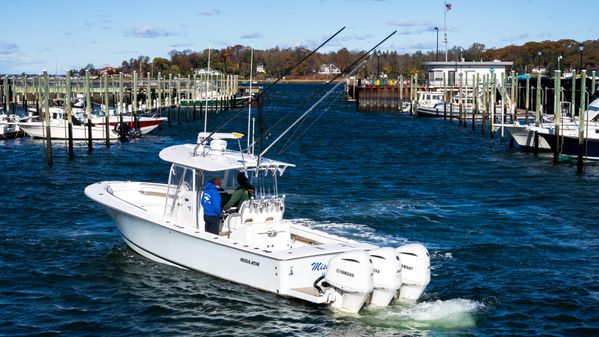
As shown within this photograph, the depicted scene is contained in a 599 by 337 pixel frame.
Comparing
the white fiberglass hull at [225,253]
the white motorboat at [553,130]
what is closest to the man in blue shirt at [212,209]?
the white fiberglass hull at [225,253]

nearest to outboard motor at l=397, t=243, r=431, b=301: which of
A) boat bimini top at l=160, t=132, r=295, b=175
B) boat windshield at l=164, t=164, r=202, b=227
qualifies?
boat bimini top at l=160, t=132, r=295, b=175

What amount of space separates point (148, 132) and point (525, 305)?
45652mm

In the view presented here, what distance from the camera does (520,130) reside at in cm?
4838

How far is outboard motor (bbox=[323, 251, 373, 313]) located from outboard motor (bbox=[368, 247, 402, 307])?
0.31 m

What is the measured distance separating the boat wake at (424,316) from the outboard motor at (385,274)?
0.33 meters

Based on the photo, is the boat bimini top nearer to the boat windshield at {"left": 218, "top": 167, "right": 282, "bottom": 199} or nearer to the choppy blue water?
the boat windshield at {"left": 218, "top": 167, "right": 282, "bottom": 199}

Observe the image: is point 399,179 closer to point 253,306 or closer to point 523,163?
point 523,163

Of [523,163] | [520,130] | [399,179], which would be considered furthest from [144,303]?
[520,130]

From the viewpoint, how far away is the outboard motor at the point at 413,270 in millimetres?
16656

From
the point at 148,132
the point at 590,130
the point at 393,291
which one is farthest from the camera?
the point at 148,132

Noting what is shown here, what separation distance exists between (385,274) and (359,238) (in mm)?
8204

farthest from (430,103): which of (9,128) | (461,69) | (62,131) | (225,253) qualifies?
(225,253)

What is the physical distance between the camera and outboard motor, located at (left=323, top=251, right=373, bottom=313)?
51.5ft

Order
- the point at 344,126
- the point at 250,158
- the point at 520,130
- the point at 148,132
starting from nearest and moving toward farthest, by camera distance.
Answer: the point at 250,158
the point at 520,130
the point at 148,132
the point at 344,126
